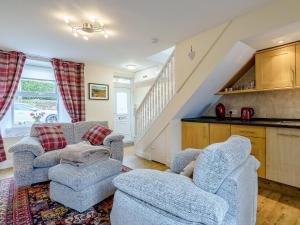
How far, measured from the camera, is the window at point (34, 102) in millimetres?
3818

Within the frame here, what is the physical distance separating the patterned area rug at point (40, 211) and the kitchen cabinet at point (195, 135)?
5.75 ft

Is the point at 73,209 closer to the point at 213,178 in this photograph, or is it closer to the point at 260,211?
the point at 213,178

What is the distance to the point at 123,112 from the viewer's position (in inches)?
222

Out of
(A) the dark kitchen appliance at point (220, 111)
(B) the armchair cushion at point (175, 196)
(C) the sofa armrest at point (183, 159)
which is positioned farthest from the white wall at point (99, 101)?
(B) the armchair cushion at point (175, 196)

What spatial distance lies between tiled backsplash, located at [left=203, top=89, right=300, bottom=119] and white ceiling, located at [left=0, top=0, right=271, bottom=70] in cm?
146

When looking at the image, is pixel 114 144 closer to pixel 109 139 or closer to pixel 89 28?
pixel 109 139

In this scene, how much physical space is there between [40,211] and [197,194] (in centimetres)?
187

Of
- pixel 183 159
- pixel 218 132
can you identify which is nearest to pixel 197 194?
pixel 183 159

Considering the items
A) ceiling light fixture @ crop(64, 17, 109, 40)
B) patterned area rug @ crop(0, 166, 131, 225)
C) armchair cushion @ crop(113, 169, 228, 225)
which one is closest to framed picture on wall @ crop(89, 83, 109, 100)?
ceiling light fixture @ crop(64, 17, 109, 40)

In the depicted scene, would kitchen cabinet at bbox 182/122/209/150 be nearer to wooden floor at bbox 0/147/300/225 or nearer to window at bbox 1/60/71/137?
wooden floor at bbox 0/147/300/225

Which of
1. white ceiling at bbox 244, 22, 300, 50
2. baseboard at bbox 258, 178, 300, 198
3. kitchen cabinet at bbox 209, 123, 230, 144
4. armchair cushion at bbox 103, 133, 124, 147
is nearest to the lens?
white ceiling at bbox 244, 22, 300, 50

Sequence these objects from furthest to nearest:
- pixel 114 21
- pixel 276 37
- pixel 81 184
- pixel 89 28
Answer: pixel 89 28 < pixel 114 21 < pixel 276 37 < pixel 81 184

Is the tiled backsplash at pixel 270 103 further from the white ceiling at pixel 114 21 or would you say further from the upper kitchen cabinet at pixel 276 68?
the white ceiling at pixel 114 21

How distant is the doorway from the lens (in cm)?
546
